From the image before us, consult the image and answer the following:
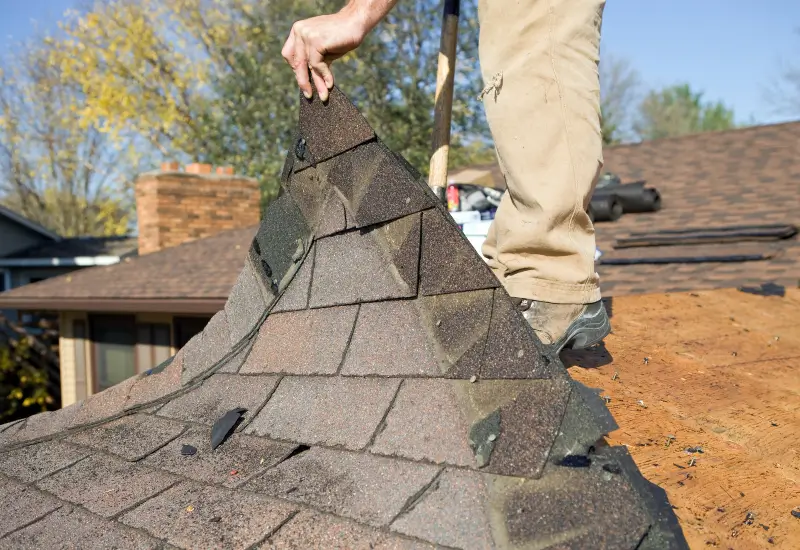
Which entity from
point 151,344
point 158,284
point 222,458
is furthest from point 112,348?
point 222,458

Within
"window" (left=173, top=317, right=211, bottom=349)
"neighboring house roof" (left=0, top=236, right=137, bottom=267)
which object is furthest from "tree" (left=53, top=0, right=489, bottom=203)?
"window" (left=173, top=317, right=211, bottom=349)

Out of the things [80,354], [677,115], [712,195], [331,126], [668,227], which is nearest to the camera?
[331,126]

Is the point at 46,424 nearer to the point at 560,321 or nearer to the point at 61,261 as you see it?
the point at 560,321

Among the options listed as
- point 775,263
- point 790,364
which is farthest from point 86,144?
point 790,364

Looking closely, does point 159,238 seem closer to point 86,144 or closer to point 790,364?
point 790,364

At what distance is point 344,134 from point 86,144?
115 feet

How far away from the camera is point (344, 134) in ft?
5.49

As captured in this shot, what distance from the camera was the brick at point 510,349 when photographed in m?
1.32

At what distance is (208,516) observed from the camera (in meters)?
1.31

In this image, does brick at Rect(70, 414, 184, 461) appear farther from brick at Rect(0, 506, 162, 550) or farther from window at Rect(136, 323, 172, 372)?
window at Rect(136, 323, 172, 372)

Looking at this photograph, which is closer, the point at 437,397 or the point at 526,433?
Result: the point at 526,433

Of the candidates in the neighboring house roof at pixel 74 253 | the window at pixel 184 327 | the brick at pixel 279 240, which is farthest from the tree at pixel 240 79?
the brick at pixel 279 240

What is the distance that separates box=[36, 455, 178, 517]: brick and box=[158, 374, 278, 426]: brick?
205mm

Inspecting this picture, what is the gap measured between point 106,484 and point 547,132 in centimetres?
133
